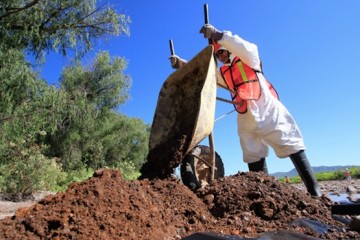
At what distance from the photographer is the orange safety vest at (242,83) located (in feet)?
11.5

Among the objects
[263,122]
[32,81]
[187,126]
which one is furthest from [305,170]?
[32,81]

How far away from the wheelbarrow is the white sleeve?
36 centimetres

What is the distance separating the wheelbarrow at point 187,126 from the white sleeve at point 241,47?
0.36 meters

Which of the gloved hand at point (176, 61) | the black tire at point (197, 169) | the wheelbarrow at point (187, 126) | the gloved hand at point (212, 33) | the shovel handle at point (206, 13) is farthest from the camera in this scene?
the gloved hand at point (176, 61)

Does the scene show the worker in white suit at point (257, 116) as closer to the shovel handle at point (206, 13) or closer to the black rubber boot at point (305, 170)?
the black rubber boot at point (305, 170)

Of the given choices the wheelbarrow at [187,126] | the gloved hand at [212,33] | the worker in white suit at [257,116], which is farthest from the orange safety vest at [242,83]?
the wheelbarrow at [187,126]

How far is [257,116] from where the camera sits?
3.46m

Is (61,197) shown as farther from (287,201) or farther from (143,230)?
(287,201)

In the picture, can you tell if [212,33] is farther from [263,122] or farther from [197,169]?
[197,169]

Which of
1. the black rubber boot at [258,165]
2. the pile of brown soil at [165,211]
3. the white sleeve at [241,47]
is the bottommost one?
the pile of brown soil at [165,211]

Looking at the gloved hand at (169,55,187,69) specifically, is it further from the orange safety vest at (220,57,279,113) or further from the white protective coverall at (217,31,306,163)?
the white protective coverall at (217,31,306,163)

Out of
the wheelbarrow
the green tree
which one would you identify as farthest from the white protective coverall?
the green tree

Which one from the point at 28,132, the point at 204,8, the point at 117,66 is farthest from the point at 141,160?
the point at 204,8

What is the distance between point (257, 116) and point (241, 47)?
0.70m
